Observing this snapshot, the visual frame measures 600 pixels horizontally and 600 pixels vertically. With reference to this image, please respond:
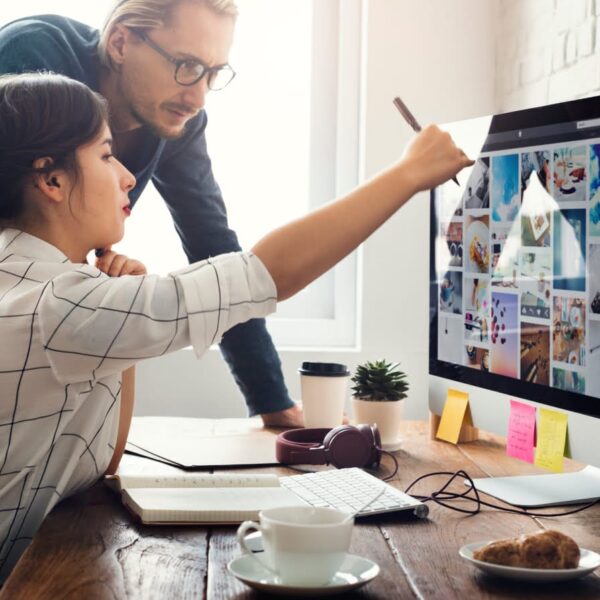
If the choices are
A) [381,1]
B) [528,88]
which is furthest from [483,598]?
[381,1]

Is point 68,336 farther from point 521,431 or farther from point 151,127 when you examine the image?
point 151,127

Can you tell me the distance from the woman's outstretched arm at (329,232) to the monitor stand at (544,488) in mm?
382

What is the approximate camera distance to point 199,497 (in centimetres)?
112

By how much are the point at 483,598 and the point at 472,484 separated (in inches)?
15.0

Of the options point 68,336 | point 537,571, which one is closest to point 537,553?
point 537,571

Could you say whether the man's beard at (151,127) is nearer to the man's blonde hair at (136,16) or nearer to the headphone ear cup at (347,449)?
the man's blonde hair at (136,16)

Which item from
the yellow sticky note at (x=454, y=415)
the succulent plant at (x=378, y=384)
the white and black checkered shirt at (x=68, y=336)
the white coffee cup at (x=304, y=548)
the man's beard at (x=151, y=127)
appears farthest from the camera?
the man's beard at (x=151, y=127)

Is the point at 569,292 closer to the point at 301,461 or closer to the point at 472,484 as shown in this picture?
the point at 472,484

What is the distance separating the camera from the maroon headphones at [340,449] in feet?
4.43

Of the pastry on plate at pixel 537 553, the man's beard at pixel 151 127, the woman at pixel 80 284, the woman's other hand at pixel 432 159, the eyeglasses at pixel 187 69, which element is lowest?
the pastry on plate at pixel 537 553

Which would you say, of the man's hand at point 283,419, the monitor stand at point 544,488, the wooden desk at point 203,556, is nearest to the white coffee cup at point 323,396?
the man's hand at point 283,419

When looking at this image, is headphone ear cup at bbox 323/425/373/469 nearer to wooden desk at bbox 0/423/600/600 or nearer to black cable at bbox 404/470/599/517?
black cable at bbox 404/470/599/517

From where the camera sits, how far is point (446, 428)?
1.54 meters

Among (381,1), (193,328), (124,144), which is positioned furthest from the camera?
(381,1)
